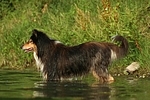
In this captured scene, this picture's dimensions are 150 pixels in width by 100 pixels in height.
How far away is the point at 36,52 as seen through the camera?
14.5 m

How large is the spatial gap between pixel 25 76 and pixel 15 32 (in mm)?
4432

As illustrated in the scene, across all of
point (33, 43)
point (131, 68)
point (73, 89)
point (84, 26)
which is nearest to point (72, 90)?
point (73, 89)

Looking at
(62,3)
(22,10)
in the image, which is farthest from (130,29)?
(22,10)

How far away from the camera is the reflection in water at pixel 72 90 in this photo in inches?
412

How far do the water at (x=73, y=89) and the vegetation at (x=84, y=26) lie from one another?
1522mm

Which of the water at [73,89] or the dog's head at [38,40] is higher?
the dog's head at [38,40]

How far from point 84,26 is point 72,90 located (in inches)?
A: 218

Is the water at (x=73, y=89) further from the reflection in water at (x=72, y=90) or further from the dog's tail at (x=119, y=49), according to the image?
the dog's tail at (x=119, y=49)

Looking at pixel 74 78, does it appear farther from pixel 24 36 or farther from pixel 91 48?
pixel 24 36

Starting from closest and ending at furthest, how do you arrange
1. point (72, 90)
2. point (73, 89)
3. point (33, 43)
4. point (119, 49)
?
point (72, 90), point (73, 89), point (119, 49), point (33, 43)

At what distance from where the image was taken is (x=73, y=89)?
38.7 ft

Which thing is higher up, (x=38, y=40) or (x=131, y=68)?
(x=38, y=40)

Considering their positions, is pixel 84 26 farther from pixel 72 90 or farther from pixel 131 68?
pixel 72 90

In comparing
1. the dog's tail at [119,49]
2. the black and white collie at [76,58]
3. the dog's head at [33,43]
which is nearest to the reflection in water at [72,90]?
the black and white collie at [76,58]
